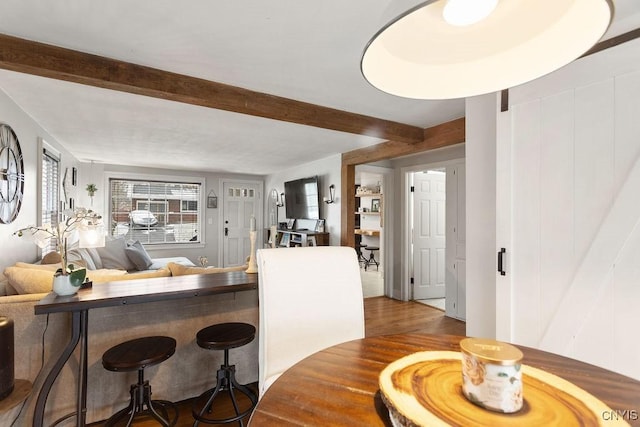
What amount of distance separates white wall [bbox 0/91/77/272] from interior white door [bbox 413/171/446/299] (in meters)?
4.57

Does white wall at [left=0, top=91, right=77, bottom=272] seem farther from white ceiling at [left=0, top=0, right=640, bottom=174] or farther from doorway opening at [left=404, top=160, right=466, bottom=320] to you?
doorway opening at [left=404, top=160, right=466, bottom=320]

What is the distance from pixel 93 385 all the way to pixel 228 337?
92 cm

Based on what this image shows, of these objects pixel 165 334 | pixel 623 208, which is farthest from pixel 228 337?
pixel 623 208

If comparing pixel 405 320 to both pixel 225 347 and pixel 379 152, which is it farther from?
pixel 225 347

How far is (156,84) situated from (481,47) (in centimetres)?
201

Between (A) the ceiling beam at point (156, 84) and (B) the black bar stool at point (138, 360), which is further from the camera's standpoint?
(A) the ceiling beam at point (156, 84)

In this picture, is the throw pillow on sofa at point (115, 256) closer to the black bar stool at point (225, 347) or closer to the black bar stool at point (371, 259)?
the black bar stool at point (225, 347)

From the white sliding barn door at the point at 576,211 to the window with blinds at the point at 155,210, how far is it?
641 centimetres

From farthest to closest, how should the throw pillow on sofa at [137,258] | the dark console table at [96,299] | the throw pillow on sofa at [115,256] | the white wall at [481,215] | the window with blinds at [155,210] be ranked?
the window with blinds at [155,210], the throw pillow on sofa at [137,258], the throw pillow on sofa at [115,256], the white wall at [481,215], the dark console table at [96,299]

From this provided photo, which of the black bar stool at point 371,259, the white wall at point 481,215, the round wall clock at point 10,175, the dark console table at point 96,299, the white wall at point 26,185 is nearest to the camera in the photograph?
the dark console table at point 96,299

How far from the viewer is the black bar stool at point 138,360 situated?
1.56 metres

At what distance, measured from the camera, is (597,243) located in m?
1.51

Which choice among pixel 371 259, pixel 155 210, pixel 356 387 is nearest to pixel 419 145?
pixel 356 387

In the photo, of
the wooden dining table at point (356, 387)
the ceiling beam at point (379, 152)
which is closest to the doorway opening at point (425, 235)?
the ceiling beam at point (379, 152)
